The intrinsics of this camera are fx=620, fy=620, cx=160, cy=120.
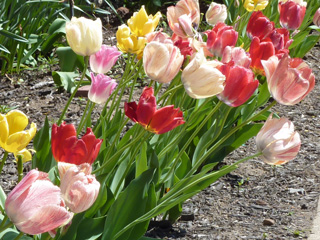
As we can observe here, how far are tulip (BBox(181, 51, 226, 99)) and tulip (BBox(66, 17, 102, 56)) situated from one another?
10.6 inches

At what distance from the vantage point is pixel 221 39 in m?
1.92

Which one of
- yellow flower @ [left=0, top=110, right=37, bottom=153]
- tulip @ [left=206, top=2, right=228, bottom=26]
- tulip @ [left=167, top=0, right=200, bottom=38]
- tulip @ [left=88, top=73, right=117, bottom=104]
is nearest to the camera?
yellow flower @ [left=0, top=110, right=37, bottom=153]

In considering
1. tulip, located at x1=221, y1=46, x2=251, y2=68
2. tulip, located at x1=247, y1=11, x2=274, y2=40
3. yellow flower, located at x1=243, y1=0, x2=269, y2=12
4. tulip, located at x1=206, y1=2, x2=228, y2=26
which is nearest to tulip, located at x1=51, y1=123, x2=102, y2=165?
tulip, located at x1=221, y1=46, x2=251, y2=68

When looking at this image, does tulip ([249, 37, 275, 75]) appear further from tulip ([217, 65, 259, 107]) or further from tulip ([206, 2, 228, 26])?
tulip ([206, 2, 228, 26])

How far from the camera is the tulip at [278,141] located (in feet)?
4.68

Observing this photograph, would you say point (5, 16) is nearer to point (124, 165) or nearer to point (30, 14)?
point (30, 14)

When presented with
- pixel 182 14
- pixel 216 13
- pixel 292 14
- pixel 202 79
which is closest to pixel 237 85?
pixel 202 79

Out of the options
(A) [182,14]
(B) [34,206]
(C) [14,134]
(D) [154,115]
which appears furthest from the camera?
(A) [182,14]

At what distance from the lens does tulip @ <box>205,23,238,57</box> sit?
6.25 feet

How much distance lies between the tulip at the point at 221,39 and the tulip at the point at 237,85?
39cm

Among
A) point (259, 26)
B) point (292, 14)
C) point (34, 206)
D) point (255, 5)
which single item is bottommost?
point (255, 5)

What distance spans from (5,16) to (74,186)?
8.44 ft

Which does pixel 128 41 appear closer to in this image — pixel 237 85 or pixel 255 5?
pixel 237 85

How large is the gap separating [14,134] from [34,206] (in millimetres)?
318
